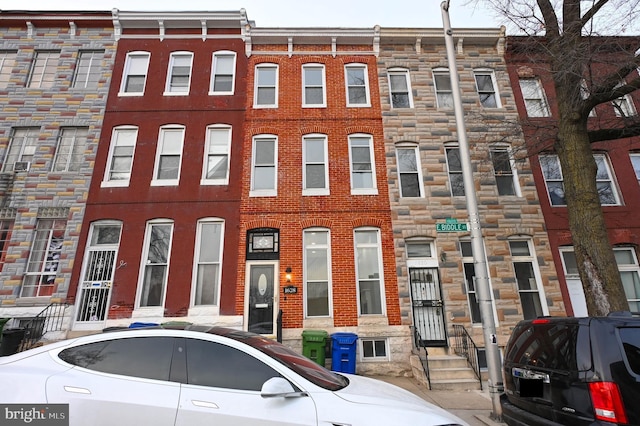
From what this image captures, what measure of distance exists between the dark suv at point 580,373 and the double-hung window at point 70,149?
13.3 meters

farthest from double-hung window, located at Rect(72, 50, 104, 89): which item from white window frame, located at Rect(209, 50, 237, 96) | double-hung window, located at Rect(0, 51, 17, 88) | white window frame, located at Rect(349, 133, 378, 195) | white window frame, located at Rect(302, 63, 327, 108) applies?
white window frame, located at Rect(349, 133, 378, 195)

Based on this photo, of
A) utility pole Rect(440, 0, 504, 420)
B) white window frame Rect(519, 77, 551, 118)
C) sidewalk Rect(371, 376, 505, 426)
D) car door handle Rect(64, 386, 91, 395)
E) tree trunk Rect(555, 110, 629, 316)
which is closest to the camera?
car door handle Rect(64, 386, 91, 395)

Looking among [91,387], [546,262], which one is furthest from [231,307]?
[546,262]

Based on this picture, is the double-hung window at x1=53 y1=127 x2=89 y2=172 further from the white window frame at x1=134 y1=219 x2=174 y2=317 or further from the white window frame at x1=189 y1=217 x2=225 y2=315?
the white window frame at x1=189 y1=217 x2=225 y2=315

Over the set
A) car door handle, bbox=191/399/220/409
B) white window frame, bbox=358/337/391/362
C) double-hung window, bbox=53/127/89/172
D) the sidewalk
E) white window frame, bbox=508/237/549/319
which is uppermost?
double-hung window, bbox=53/127/89/172

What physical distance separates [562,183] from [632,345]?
32.3 feet

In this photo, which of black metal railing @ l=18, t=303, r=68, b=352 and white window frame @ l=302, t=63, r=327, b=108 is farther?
white window frame @ l=302, t=63, r=327, b=108

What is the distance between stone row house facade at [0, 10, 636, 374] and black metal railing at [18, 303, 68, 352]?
0.26 meters

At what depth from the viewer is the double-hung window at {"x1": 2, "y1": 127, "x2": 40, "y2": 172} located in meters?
11.0

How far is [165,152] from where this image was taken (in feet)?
37.3

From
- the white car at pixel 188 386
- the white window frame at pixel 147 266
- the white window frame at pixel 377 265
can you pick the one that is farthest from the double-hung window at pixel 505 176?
the white window frame at pixel 147 266

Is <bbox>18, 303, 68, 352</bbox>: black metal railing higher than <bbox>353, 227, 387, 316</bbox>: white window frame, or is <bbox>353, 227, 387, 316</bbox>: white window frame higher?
<bbox>353, 227, 387, 316</bbox>: white window frame

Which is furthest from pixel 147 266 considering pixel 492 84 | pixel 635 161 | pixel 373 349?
pixel 635 161

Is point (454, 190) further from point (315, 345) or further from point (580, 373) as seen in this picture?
point (580, 373)
